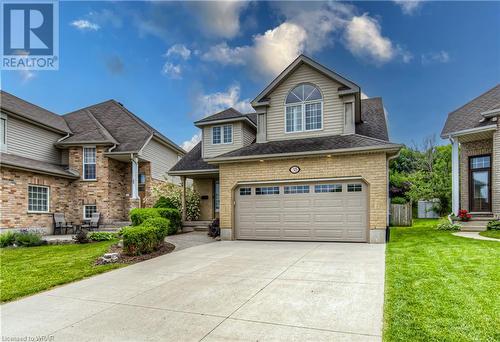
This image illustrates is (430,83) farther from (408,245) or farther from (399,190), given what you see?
(408,245)

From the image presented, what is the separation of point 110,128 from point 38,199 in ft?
20.7

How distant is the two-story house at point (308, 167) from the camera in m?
10.8

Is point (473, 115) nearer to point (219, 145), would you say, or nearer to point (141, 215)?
point (219, 145)

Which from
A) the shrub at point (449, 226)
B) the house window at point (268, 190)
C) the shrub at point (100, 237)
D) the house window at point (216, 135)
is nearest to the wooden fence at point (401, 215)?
the shrub at point (449, 226)

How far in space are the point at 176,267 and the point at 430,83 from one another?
83.4 feet

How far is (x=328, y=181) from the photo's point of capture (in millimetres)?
11375

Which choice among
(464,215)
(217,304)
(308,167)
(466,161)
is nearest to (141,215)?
(308,167)

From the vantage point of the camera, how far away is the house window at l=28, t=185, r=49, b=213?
15297mm

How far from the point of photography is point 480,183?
14469mm

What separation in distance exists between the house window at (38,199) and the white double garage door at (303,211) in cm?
1111

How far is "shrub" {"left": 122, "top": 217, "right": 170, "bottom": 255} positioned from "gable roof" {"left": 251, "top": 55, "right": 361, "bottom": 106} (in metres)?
7.45

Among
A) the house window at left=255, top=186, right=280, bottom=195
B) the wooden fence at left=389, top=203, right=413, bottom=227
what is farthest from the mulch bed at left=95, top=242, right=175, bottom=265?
the wooden fence at left=389, top=203, right=413, bottom=227

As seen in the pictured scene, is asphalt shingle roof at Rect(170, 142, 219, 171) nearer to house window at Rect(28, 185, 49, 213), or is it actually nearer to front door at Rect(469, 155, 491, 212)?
house window at Rect(28, 185, 49, 213)

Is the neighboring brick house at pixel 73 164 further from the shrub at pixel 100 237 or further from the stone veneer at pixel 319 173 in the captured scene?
the stone veneer at pixel 319 173
